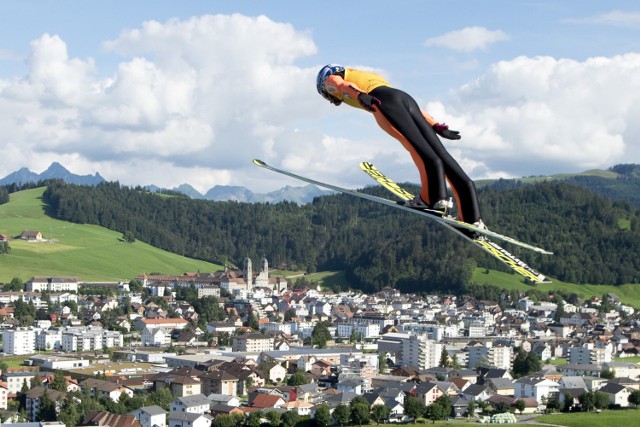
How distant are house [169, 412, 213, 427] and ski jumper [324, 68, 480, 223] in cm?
5189

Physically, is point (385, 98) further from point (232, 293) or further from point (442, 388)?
point (232, 293)

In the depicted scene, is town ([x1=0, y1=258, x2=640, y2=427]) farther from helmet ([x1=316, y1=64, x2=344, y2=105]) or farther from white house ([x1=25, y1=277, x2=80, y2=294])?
helmet ([x1=316, y1=64, x2=344, y2=105])

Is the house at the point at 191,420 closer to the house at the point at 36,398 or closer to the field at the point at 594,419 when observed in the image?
the house at the point at 36,398

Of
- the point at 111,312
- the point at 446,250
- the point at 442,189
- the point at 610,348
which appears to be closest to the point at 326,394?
the point at 610,348

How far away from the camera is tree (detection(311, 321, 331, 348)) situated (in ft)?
331

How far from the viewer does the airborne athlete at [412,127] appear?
23.8ft

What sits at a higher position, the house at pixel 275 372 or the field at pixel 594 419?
the house at pixel 275 372

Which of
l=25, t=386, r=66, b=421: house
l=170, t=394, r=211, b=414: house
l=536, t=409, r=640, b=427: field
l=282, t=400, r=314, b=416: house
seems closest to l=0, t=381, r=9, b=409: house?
l=25, t=386, r=66, b=421: house

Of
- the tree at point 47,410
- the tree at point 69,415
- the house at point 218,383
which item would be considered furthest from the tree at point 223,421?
the house at point 218,383

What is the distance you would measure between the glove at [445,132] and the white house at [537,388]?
212 ft

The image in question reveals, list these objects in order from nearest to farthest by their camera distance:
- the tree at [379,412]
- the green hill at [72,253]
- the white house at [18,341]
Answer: the tree at [379,412] < the white house at [18,341] < the green hill at [72,253]

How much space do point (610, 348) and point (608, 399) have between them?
31.9 metres

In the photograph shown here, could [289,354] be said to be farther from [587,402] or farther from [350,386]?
[587,402]

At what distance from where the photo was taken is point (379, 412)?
193 ft
